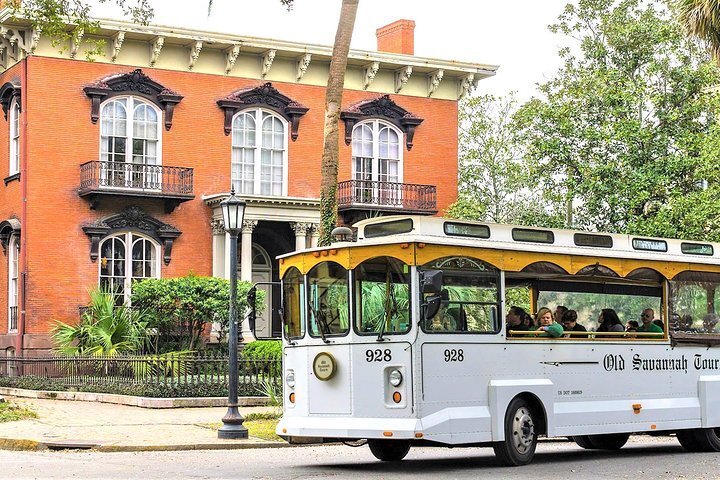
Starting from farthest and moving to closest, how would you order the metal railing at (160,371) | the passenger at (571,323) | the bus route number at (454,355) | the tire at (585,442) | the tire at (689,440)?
the metal railing at (160,371) → the tire at (585,442) → the tire at (689,440) → the passenger at (571,323) → the bus route number at (454,355)

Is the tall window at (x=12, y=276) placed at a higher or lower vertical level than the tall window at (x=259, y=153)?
lower

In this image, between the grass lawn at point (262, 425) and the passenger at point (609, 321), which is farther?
the grass lawn at point (262, 425)

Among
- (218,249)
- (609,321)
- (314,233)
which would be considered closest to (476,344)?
(609,321)

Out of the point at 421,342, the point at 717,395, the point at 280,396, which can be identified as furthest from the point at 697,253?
the point at 280,396

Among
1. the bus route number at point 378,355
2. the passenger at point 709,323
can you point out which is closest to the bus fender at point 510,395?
the bus route number at point 378,355

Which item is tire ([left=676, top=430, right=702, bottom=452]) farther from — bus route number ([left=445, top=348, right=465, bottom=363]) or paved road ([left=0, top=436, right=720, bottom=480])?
bus route number ([left=445, top=348, right=465, bottom=363])

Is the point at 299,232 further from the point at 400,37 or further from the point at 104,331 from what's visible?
the point at 400,37

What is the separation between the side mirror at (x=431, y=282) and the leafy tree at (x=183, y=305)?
1885 cm

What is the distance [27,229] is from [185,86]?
6.16m

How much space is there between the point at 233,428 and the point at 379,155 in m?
21.5

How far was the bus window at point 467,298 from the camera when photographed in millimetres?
14352

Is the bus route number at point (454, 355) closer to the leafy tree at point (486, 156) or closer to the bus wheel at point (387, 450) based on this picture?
the bus wheel at point (387, 450)

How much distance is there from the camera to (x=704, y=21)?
22.9 m

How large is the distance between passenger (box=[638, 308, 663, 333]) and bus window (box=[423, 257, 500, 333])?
3047 millimetres
